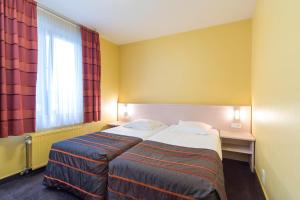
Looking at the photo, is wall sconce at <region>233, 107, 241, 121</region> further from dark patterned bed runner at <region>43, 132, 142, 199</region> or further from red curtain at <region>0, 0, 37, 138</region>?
red curtain at <region>0, 0, 37, 138</region>

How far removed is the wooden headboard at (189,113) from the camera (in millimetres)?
2920

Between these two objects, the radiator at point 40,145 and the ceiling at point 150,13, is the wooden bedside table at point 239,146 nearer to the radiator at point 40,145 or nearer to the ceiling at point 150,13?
the ceiling at point 150,13

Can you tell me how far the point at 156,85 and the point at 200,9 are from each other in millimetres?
1782

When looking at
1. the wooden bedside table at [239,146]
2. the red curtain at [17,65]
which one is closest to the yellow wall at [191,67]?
the wooden bedside table at [239,146]

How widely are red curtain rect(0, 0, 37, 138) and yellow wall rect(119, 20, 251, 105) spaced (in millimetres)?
2153

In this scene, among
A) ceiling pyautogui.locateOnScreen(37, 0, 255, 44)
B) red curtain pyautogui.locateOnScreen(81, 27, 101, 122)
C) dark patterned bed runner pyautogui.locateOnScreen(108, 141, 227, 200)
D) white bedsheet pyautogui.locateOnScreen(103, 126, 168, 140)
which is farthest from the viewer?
red curtain pyautogui.locateOnScreen(81, 27, 101, 122)

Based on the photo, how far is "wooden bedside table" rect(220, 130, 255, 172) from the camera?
2.56 m

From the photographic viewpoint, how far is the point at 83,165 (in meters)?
1.81

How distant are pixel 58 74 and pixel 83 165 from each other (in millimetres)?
1724

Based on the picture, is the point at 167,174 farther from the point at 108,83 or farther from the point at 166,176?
the point at 108,83

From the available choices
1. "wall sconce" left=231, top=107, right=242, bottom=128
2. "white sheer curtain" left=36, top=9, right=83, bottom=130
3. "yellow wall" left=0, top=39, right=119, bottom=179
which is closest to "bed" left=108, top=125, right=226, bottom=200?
"wall sconce" left=231, top=107, right=242, bottom=128

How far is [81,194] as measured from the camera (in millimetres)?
1797

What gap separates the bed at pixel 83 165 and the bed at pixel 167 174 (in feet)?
0.54

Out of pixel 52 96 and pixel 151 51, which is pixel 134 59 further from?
pixel 52 96
